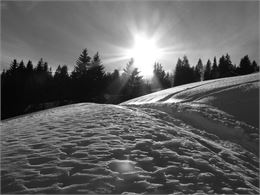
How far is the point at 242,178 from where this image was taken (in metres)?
5.12

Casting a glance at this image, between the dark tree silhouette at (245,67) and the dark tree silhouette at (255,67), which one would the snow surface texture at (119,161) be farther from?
the dark tree silhouette at (255,67)

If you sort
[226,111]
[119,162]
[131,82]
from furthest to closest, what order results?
[131,82]
[226,111]
[119,162]

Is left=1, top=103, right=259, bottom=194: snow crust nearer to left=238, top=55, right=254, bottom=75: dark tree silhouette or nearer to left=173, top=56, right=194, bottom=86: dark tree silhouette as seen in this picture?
left=173, top=56, right=194, bottom=86: dark tree silhouette

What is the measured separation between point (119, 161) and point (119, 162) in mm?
48

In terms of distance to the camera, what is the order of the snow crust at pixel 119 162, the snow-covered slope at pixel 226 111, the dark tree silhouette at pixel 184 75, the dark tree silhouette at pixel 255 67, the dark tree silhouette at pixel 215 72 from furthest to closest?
1. the dark tree silhouette at pixel 255 67
2. the dark tree silhouette at pixel 215 72
3. the dark tree silhouette at pixel 184 75
4. the snow-covered slope at pixel 226 111
5. the snow crust at pixel 119 162

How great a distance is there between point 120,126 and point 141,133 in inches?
40.1

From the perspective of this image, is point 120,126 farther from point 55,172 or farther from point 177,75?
point 177,75

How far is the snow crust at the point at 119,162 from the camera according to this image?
4031 millimetres

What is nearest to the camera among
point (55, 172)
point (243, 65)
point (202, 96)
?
point (55, 172)

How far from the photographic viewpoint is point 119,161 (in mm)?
4914

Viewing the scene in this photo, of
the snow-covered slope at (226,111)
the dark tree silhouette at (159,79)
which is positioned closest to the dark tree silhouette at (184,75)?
the dark tree silhouette at (159,79)

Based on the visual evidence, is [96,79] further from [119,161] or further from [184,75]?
[119,161]

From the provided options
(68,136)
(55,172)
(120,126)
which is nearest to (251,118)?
(120,126)

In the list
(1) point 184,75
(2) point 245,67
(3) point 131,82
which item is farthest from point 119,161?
(2) point 245,67
